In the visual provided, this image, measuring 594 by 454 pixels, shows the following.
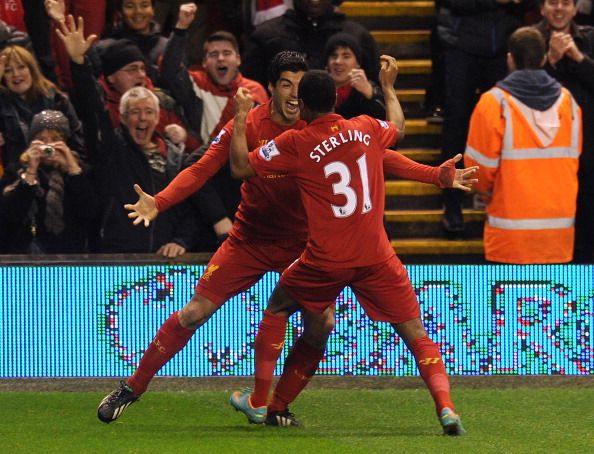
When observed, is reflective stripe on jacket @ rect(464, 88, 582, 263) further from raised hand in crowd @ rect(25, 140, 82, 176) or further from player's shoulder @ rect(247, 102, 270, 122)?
raised hand in crowd @ rect(25, 140, 82, 176)

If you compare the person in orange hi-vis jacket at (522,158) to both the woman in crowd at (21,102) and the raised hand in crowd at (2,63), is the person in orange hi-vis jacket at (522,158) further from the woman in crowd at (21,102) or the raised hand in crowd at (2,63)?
the raised hand in crowd at (2,63)

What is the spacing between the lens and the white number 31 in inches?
333

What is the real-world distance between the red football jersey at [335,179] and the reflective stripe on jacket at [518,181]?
9.00 feet

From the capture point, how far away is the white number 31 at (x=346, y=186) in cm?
845

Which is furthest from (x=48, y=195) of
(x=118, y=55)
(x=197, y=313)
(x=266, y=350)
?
(x=266, y=350)

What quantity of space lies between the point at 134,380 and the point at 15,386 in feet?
5.18

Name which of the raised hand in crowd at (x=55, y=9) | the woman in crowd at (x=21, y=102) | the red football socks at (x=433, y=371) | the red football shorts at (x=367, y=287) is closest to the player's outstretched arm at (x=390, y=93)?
the red football shorts at (x=367, y=287)

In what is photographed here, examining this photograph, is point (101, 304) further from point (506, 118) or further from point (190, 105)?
point (506, 118)

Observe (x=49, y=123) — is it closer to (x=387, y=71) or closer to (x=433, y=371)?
(x=387, y=71)

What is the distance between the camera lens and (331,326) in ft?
30.0

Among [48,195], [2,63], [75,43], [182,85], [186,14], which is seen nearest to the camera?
[48,195]

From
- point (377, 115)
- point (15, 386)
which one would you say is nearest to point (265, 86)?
point (377, 115)

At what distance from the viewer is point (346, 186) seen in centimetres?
846

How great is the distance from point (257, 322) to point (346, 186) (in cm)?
229
